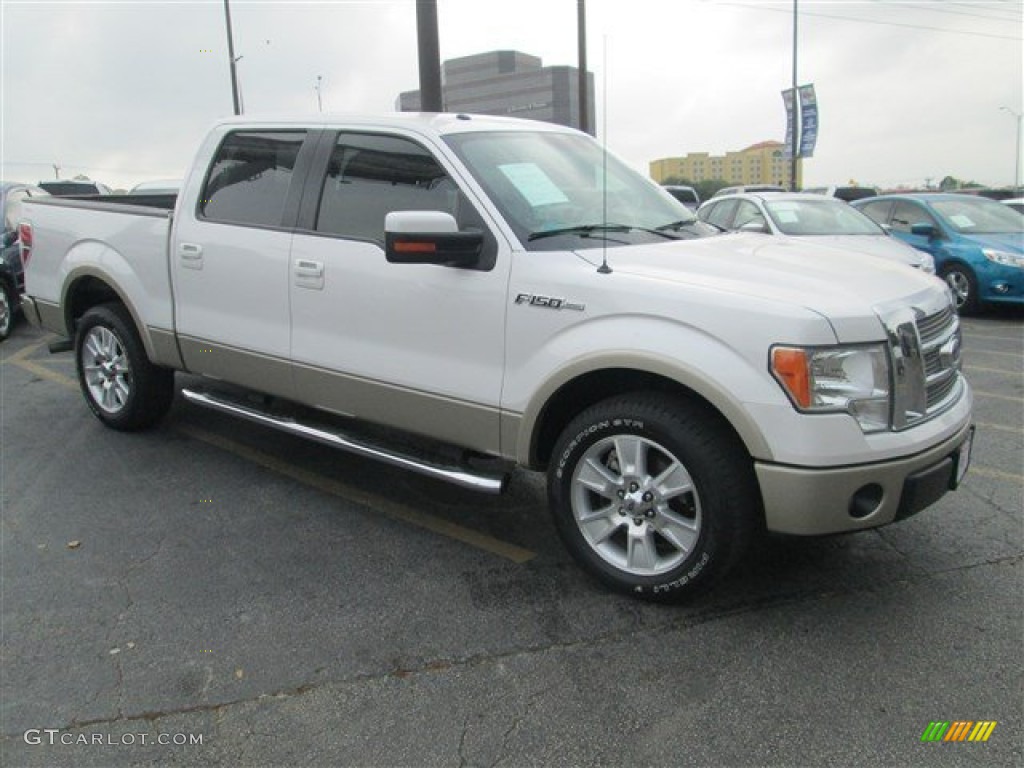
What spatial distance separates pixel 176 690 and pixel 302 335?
1887mm

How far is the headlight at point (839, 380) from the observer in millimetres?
2830

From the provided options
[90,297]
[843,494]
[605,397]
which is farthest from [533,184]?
[90,297]

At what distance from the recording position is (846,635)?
10.2ft

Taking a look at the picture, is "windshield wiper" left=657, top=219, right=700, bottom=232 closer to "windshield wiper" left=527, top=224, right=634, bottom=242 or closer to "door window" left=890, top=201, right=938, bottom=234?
"windshield wiper" left=527, top=224, right=634, bottom=242

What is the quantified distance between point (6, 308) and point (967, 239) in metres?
11.4

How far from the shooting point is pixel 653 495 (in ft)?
10.6

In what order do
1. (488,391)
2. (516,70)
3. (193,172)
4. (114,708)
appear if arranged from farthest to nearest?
1. (516,70)
2. (193,172)
3. (488,391)
4. (114,708)

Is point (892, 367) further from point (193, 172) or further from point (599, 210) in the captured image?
point (193, 172)

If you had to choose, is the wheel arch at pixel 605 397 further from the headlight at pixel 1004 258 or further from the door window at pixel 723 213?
the headlight at pixel 1004 258

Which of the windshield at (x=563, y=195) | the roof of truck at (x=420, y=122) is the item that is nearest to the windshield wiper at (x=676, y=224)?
the windshield at (x=563, y=195)

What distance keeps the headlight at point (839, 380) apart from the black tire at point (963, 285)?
8741mm

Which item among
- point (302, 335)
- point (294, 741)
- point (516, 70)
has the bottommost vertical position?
point (294, 741)

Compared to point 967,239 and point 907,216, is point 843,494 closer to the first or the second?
point 967,239

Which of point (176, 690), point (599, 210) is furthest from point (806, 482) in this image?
point (176, 690)
